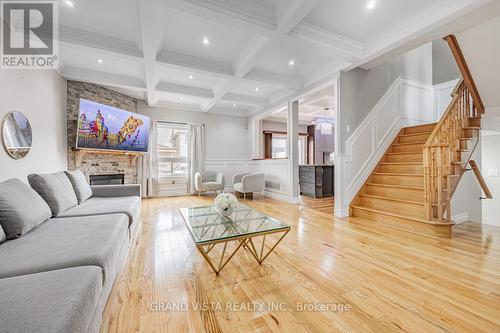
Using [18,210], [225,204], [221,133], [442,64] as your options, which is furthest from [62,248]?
[442,64]

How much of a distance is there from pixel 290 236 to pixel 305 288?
1093mm

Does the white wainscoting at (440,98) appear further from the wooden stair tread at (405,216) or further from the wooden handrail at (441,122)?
the wooden stair tread at (405,216)

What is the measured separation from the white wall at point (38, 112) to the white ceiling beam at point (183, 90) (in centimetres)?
177

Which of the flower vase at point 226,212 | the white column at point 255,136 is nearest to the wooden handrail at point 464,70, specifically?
the flower vase at point 226,212

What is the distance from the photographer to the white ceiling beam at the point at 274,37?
2.11 meters

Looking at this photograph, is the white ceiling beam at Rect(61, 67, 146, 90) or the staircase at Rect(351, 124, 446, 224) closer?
the staircase at Rect(351, 124, 446, 224)

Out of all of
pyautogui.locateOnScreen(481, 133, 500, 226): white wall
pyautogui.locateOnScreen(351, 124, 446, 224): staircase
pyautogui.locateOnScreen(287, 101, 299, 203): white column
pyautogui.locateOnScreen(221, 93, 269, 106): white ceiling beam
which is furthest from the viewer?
pyautogui.locateOnScreen(221, 93, 269, 106): white ceiling beam

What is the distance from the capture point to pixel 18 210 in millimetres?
1509

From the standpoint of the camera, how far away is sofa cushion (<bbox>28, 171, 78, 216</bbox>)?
6.68 ft

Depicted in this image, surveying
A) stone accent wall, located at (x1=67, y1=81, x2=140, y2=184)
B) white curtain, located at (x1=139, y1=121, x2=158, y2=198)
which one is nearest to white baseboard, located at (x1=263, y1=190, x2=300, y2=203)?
white curtain, located at (x1=139, y1=121, x2=158, y2=198)

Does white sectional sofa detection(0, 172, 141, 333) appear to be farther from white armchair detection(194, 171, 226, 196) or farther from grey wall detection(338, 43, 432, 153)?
grey wall detection(338, 43, 432, 153)

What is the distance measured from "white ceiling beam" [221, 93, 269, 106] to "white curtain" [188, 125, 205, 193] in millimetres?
1490

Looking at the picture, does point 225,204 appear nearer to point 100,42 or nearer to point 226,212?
point 226,212

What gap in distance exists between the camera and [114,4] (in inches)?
90.5
